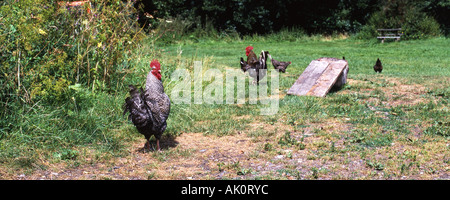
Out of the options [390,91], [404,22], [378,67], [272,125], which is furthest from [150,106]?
[404,22]

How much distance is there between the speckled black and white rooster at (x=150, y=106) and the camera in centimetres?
521

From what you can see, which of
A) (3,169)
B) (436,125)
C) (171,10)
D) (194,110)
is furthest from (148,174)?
(171,10)

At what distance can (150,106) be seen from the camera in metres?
5.28

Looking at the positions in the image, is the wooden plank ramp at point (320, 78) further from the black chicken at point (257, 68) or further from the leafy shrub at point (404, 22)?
the leafy shrub at point (404, 22)

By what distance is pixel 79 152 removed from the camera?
5426mm

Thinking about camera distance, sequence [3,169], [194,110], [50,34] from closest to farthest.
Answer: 1. [3,169]
2. [50,34]
3. [194,110]

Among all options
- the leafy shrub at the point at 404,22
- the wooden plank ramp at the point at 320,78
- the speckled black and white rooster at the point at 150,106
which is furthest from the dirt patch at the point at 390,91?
the leafy shrub at the point at 404,22

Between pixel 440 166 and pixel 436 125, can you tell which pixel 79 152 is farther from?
pixel 436 125

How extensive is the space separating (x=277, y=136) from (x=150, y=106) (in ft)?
6.09

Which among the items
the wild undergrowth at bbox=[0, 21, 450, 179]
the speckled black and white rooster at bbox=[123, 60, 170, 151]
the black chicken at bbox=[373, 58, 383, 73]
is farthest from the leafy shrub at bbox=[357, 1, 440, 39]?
the speckled black and white rooster at bbox=[123, 60, 170, 151]

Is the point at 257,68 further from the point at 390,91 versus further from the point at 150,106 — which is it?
the point at 150,106

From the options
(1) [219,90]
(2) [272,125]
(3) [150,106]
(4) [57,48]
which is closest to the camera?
(3) [150,106]

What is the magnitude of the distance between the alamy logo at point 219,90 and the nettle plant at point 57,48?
123 centimetres

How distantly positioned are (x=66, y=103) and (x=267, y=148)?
268cm
